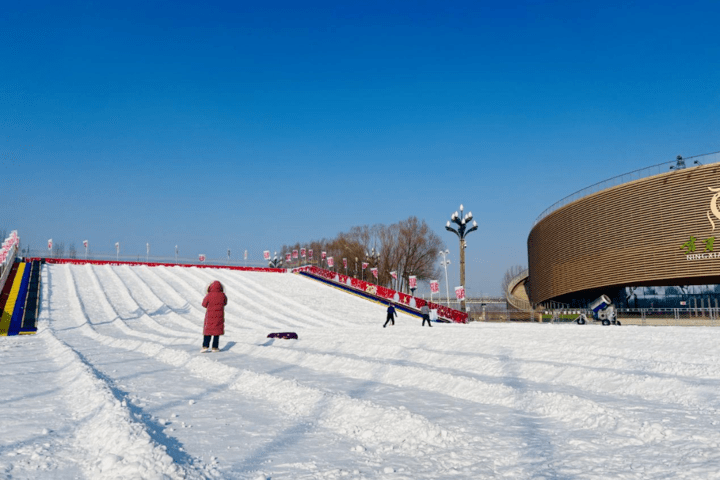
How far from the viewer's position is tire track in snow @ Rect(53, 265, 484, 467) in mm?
4969

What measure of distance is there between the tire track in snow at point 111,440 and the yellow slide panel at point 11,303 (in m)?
18.5

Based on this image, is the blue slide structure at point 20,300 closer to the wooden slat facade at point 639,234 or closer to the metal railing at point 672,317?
the metal railing at point 672,317

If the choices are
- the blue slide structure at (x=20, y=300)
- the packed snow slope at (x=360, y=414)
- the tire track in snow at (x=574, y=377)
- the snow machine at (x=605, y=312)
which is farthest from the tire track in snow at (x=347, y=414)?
the snow machine at (x=605, y=312)

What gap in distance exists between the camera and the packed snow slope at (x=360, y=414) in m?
4.25

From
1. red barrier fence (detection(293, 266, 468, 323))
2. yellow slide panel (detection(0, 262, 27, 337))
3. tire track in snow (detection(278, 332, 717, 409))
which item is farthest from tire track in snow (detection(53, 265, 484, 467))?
red barrier fence (detection(293, 266, 468, 323))

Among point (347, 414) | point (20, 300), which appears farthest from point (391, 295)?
point (347, 414)

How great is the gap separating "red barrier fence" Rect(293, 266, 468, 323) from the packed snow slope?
2137cm

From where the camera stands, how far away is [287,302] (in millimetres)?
37344

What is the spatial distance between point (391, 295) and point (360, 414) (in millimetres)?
36835

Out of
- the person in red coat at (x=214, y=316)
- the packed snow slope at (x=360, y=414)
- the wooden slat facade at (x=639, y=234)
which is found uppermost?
the wooden slat facade at (x=639, y=234)

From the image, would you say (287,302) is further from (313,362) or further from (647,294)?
(647,294)

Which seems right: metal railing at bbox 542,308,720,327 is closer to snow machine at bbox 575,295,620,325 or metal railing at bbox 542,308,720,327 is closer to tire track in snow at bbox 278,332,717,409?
snow machine at bbox 575,295,620,325

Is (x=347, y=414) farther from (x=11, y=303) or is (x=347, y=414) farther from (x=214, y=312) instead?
(x=11, y=303)

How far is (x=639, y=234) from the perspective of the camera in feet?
139
